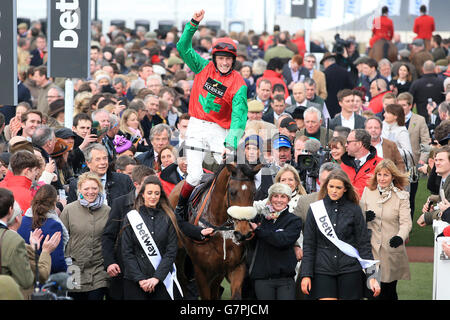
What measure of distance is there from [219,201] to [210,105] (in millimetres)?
1124

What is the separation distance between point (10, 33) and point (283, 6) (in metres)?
27.2

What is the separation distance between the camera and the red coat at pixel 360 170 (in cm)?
952

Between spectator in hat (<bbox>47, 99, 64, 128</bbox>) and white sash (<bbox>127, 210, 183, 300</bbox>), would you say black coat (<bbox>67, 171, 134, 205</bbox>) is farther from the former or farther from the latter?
spectator in hat (<bbox>47, 99, 64, 128</bbox>)

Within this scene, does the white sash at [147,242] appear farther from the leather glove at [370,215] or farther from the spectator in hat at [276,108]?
the spectator in hat at [276,108]

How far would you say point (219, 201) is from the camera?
25.6ft

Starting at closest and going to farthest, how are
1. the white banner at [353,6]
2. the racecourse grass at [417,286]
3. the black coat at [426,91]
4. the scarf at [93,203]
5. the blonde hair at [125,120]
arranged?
the scarf at [93,203], the racecourse grass at [417,286], the blonde hair at [125,120], the black coat at [426,91], the white banner at [353,6]

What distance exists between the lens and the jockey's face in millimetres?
8359

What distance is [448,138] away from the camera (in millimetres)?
10531

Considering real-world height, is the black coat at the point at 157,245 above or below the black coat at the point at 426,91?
below

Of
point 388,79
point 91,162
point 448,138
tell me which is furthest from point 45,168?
point 388,79

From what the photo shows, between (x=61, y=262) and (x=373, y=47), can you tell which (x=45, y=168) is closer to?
(x=61, y=262)

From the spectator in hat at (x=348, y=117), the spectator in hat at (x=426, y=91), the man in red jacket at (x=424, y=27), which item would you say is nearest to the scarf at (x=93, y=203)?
the spectator in hat at (x=348, y=117)

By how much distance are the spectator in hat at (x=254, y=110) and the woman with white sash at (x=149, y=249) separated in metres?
4.59

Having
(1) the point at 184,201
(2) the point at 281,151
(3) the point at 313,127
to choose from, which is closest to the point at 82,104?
(3) the point at 313,127
